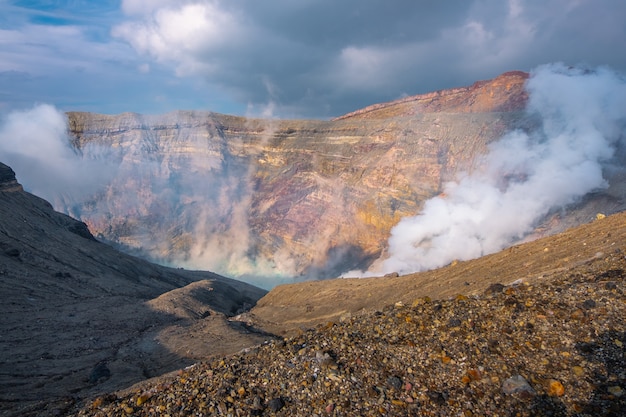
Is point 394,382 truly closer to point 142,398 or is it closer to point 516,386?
point 516,386

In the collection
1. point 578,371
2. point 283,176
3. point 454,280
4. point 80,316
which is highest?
point 283,176

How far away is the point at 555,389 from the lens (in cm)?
570

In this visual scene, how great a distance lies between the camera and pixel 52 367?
1961 cm

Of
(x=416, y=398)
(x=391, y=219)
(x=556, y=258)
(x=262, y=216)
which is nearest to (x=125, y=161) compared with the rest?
(x=262, y=216)

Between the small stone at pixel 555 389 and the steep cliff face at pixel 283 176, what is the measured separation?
44.3 metres

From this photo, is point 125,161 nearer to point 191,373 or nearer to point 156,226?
point 156,226

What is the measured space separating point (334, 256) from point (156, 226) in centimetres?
3339

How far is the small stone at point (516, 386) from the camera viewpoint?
5.75 meters

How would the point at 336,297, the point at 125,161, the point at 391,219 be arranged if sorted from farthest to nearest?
the point at 125,161, the point at 391,219, the point at 336,297

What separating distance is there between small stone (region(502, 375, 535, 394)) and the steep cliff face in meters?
44.4

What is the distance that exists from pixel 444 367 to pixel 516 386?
0.99 metres

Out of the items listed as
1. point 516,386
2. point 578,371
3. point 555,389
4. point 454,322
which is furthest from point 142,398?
point 578,371

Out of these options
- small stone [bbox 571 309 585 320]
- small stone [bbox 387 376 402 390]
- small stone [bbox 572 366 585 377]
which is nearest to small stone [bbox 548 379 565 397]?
small stone [bbox 572 366 585 377]

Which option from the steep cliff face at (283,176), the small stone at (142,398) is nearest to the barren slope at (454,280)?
the small stone at (142,398)
